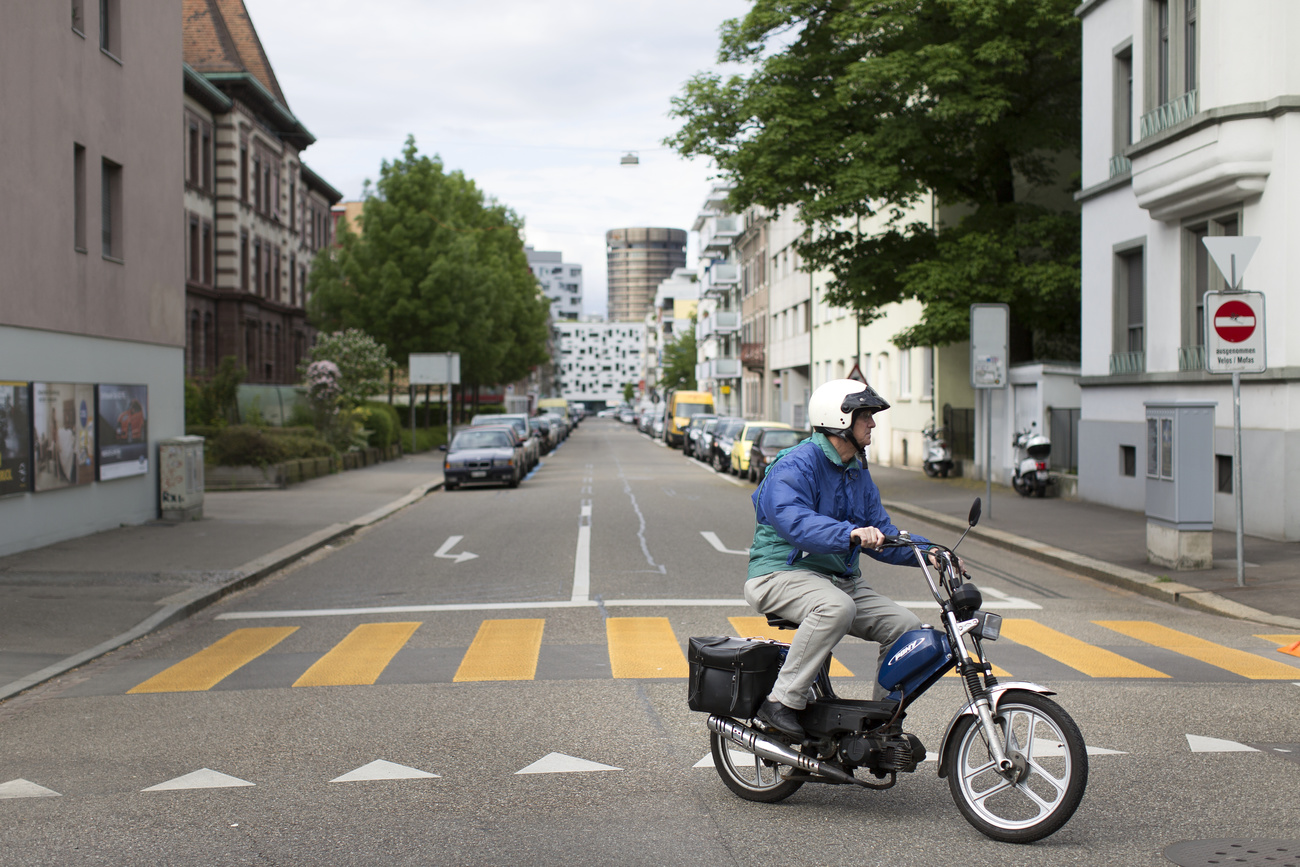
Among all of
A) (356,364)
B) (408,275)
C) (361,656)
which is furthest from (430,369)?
(361,656)

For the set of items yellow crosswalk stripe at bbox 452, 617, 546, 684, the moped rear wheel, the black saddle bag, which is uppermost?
the black saddle bag

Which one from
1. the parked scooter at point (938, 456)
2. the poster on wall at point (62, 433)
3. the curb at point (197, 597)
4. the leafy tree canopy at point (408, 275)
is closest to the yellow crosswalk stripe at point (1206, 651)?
the curb at point (197, 597)

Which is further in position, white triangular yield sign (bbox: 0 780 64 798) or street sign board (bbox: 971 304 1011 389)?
street sign board (bbox: 971 304 1011 389)

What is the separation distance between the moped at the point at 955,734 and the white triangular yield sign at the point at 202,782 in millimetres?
2331

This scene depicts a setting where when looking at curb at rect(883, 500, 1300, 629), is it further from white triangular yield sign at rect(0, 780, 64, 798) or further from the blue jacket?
white triangular yield sign at rect(0, 780, 64, 798)

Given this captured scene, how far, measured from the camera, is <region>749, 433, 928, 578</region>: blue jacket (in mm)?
4973

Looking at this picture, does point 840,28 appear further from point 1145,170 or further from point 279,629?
point 279,629

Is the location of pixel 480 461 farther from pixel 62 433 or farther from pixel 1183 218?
pixel 1183 218

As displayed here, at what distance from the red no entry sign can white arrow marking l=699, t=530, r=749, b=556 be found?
6131 mm

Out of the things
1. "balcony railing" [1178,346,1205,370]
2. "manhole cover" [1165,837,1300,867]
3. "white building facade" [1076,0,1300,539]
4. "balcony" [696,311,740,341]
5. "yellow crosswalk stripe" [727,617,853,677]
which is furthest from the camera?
"balcony" [696,311,740,341]

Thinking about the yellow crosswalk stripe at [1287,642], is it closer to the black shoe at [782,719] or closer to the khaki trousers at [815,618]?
the khaki trousers at [815,618]

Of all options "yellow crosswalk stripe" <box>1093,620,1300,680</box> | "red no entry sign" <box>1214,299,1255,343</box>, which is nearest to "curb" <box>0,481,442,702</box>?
"yellow crosswalk stripe" <box>1093,620,1300,680</box>

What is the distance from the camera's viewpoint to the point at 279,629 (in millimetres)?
10602

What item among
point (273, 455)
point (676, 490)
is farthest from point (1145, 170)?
point (273, 455)
